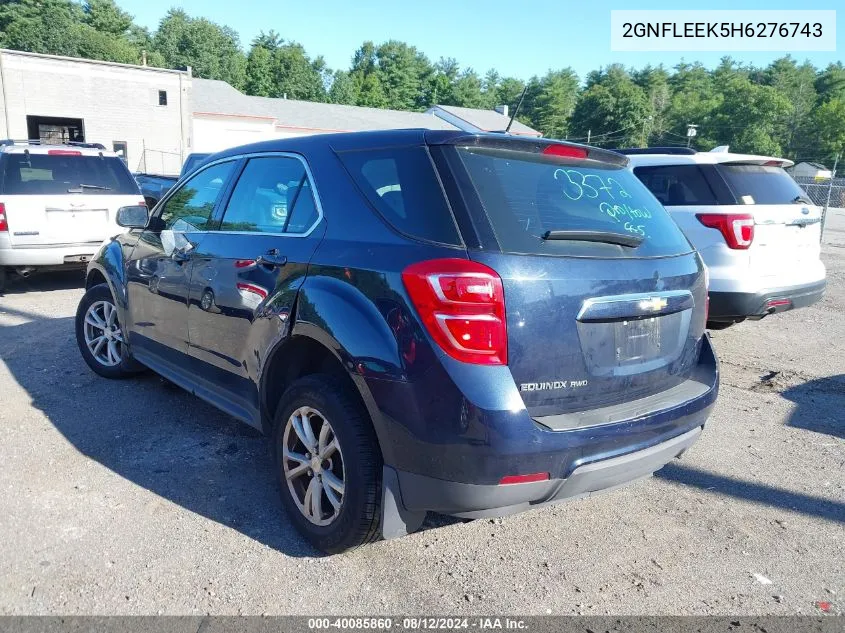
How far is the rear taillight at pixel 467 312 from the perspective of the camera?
2328 mm

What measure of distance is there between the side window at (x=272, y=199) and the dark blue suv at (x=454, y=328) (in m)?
0.02

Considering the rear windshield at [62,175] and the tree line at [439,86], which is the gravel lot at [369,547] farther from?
the tree line at [439,86]

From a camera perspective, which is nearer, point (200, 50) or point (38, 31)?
point (38, 31)

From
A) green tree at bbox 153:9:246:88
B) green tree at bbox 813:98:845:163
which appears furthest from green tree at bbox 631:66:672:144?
green tree at bbox 153:9:246:88

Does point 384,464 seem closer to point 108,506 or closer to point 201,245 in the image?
point 108,506

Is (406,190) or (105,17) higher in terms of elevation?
(105,17)

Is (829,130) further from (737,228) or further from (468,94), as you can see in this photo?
(737,228)

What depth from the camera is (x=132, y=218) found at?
4.59m

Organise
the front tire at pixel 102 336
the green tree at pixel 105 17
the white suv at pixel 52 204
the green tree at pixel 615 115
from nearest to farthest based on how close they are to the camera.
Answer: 1. the front tire at pixel 102 336
2. the white suv at pixel 52 204
3. the green tree at pixel 105 17
4. the green tree at pixel 615 115

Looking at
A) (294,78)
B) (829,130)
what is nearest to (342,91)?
(294,78)

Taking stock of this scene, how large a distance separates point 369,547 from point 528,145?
1.97 meters

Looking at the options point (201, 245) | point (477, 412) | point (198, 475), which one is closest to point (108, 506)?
point (198, 475)

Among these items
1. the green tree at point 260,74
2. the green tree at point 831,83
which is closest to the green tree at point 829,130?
the green tree at point 831,83

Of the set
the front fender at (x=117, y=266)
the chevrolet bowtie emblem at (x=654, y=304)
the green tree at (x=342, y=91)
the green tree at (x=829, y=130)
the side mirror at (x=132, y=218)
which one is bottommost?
the front fender at (x=117, y=266)
